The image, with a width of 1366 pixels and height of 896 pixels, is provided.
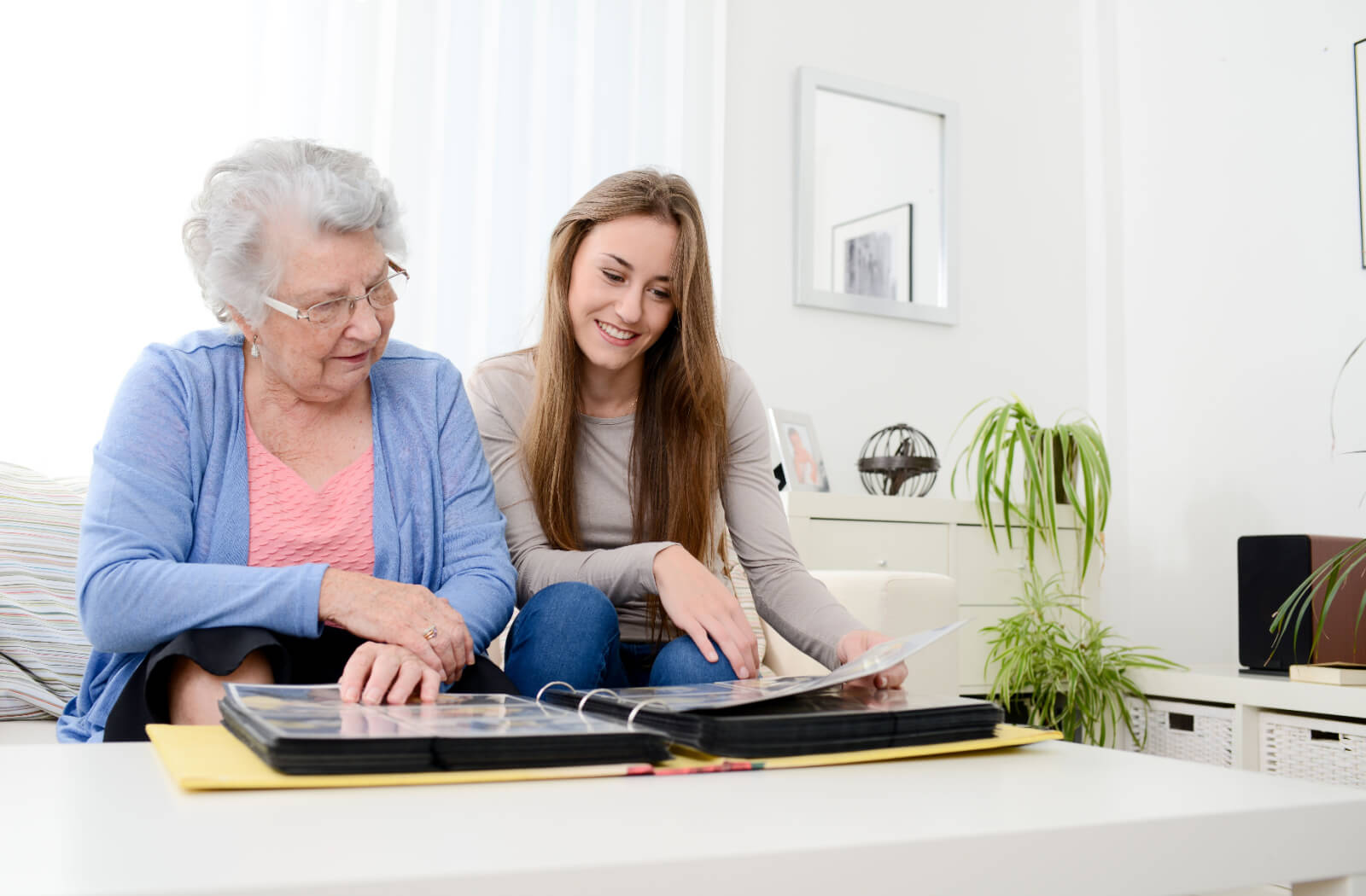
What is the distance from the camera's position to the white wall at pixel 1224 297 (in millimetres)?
3082

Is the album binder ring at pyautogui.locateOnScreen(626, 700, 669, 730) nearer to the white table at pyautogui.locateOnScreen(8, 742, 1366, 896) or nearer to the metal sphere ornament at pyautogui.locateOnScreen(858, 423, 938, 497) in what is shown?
the white table at pyautogui.locateOnScreen(8, 742, 1366, 896)

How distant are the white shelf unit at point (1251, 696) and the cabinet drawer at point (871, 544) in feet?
1.99

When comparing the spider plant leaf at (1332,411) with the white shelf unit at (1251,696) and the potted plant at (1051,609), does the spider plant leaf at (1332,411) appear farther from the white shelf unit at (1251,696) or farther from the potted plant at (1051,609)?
the white shelf unit at (1251,696)

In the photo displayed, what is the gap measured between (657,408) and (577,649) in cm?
45

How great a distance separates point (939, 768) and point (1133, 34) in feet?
12.3

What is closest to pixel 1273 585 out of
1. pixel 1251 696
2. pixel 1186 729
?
pixel 1251 696

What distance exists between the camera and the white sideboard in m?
2.75

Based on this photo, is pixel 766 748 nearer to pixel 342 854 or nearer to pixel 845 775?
pixel 845 775

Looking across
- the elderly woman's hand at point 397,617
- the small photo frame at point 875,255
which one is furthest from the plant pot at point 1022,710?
the elderly woman's hand at point 397,617

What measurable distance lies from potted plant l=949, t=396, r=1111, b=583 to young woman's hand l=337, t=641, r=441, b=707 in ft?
7.40

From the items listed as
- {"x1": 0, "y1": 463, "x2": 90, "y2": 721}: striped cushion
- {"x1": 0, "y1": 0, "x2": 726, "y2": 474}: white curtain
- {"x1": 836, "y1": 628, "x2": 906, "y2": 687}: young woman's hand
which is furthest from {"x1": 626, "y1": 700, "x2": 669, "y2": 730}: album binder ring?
{"x1": 0, "y1": 0, "x2": 726, "y2": 474}: white curtain

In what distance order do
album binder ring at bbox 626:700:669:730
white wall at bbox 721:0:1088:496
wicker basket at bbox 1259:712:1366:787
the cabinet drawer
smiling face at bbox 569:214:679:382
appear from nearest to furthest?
album binder ring at bbox 626:700:669:730
smiling face at bbox 569:214:679:382
wicker basket at bbox 1259:712:1366:787
the cabinet drawer
white wall at bbox 721:0:1088:496

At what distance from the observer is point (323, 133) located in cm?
273

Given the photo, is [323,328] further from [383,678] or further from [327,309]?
[383,678]
